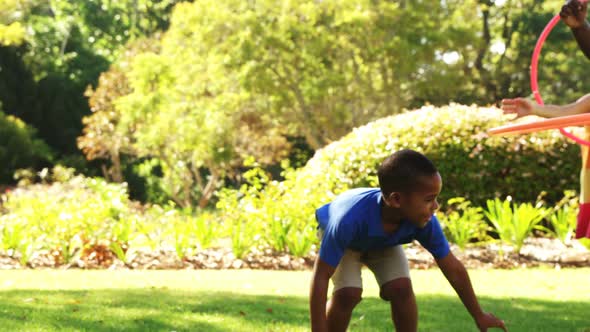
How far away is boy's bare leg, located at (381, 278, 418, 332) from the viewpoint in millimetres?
3537

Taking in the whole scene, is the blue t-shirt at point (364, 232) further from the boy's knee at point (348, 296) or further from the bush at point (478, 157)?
the bush at point (478, 157)

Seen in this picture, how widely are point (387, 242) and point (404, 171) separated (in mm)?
456

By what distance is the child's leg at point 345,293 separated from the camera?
3.60 meters

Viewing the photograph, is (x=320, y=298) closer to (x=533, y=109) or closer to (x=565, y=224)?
(x=533, y=109)

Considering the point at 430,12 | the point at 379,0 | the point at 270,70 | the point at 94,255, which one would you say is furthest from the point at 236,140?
the point at 94,255

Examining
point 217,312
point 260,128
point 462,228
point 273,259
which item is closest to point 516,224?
point 462,228

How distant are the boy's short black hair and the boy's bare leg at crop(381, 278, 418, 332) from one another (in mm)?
549

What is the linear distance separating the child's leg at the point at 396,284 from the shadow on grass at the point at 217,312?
1.16m

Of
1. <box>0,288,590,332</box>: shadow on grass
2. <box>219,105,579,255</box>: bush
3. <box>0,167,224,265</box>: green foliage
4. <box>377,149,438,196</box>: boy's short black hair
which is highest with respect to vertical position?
<box>377,149,438,196</box>: boy's short black hair

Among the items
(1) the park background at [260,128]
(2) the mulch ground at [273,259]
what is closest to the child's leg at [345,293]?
(1) the park background at [260,128]

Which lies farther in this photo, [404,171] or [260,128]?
[260,128]

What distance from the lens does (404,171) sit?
3166 mm

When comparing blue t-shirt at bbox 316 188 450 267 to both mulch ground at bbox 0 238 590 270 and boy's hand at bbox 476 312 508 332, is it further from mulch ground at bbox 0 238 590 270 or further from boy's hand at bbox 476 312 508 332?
mulch ground at bbox 0 238 590 270

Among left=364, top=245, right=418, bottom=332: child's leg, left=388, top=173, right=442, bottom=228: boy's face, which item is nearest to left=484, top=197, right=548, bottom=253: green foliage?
left=364, top=245, right=418, bottom=332: child's leg
